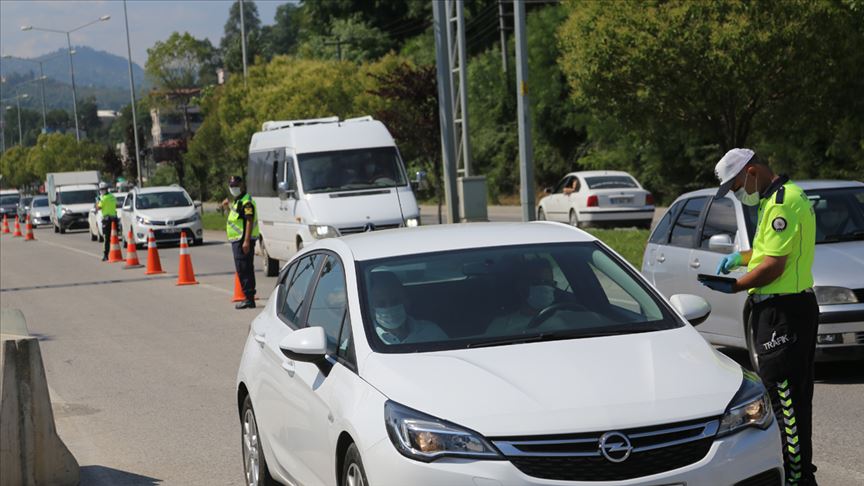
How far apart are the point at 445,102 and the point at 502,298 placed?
2171cm

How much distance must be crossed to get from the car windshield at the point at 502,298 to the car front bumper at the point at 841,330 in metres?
3.96

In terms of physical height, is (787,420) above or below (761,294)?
below

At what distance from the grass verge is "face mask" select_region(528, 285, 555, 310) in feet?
43.1

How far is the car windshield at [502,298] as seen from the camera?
5.75 metres

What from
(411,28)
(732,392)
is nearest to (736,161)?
(732,392)

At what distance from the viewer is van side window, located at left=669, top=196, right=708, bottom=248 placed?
11633 millimetres

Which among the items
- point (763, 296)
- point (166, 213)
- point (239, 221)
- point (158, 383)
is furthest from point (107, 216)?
point (763, 296)

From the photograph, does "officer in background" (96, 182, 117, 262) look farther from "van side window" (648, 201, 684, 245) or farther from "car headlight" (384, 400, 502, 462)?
"car headlight" (384, 400, 502, 462)

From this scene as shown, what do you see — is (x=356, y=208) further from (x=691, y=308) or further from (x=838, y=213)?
(x=691, y=308)

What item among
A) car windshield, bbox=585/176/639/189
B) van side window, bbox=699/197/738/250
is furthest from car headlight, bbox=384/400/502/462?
car windshield, bbox=585/176/639/189

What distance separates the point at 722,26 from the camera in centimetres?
2664

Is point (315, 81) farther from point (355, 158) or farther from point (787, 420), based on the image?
point (787, 420)

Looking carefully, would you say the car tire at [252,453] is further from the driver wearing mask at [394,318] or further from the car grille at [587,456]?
the car grille at [587,456]

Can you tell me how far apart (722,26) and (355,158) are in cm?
918
